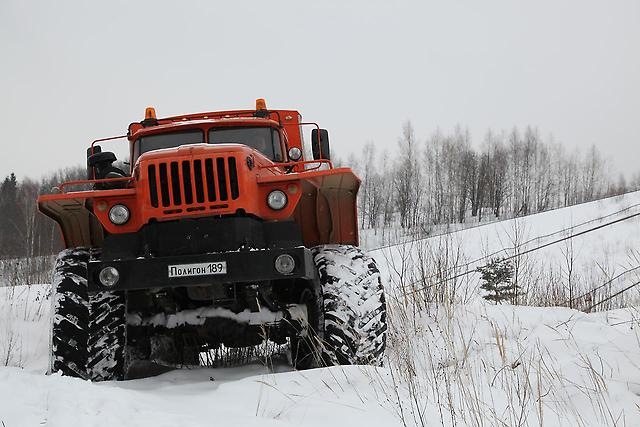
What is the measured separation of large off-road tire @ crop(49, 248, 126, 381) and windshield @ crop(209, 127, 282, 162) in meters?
1.95

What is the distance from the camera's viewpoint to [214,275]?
13.1ft

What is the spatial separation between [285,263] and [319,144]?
2.52 m

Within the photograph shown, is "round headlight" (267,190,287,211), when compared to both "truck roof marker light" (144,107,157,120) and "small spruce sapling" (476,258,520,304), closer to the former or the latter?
"truck roof marker light" (144,107,157,120)

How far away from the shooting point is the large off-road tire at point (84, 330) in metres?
4.36

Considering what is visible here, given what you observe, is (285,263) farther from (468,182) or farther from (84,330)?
(468,182)

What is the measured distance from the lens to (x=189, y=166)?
427 centimetres

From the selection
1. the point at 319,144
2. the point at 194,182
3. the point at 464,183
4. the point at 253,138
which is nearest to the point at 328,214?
the point at 194,182

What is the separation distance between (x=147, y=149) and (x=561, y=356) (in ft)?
13.9

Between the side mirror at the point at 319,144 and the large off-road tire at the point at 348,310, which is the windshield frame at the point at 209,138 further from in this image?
the large off-road tire at the point at 348,310

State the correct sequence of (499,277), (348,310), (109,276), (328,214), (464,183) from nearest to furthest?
(109,276) → (348,310) → (328,214) → (499,277) → (464,183)

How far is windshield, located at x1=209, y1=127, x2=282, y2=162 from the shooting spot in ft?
19.2

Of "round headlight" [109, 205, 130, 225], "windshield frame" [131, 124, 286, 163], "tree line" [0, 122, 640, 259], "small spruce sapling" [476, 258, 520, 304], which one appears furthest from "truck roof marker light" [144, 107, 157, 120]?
"tree line" [0, 122, 640, 259]

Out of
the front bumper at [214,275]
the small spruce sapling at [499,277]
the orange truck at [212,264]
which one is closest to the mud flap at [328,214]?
the orange truck at [212,264]

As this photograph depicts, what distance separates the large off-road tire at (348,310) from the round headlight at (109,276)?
4.71 ft
